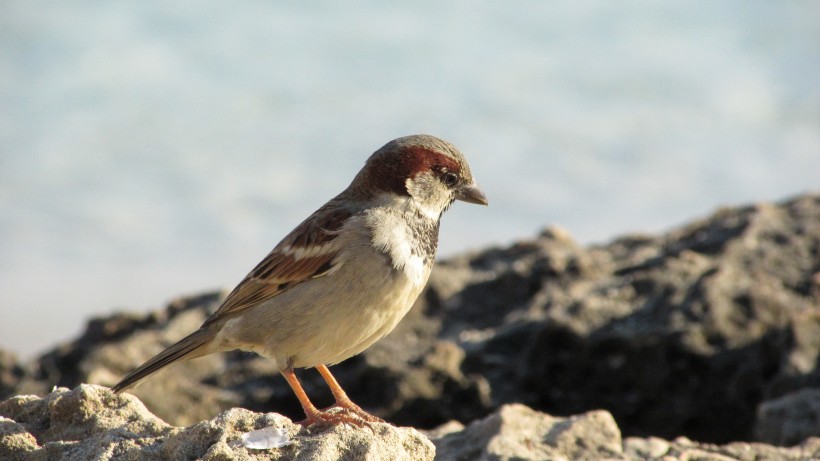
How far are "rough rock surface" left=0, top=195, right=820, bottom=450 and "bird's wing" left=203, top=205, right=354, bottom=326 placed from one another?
1427mm

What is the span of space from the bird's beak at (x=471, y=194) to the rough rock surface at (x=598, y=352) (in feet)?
4.23

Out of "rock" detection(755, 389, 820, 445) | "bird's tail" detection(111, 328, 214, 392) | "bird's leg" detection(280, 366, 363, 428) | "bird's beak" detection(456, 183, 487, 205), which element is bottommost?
"rock" detection(755, 389, 820, 445)

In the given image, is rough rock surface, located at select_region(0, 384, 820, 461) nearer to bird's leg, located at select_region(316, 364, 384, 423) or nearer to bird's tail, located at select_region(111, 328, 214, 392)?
bird's leg, located at select_region(316, 364, 384, 423)

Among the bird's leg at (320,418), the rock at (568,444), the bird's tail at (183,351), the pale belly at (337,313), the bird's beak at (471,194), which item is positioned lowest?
the rock at (568,444)

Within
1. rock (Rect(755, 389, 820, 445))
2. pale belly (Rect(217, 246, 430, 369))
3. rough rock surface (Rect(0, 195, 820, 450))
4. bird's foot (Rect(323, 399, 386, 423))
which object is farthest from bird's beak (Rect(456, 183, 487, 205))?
rock (Rect(755, 389, 820, 445))

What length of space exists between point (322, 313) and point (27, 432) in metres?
1.67

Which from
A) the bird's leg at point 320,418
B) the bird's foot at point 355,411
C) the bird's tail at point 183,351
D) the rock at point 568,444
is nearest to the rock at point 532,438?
the rock at point 568,444

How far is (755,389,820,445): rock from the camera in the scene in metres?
5.46

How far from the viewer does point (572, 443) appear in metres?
4.79

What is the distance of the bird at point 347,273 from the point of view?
5086mm

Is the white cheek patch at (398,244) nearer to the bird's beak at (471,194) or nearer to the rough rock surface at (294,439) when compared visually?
the bird's beak at (471,194)

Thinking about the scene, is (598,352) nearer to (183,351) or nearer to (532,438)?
(532,438)

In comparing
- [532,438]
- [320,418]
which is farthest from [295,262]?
[532,438]

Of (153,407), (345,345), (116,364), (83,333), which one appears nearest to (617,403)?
(345,345)
